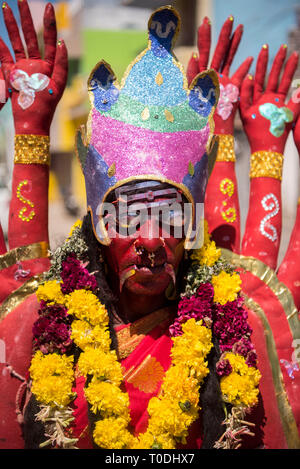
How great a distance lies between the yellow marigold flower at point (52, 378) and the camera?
2514mm

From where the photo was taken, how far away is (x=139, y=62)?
9.00ft

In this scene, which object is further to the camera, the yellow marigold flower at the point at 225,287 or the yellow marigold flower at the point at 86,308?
the yellow marigold flower at the point at 225,287

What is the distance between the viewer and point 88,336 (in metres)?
2.62

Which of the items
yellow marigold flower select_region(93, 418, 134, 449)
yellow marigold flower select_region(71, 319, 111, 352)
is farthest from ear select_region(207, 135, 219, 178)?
yellow marigold flower select_region(93, 418, 134, 449)

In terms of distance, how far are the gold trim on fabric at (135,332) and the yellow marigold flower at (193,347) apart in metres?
0.25

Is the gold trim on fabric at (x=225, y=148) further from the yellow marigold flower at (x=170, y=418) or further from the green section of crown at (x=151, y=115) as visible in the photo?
the yellow marigold flower at (x=170, y=418)

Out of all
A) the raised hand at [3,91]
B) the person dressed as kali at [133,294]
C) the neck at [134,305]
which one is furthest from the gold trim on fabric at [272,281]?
the raised hand at [3,91]

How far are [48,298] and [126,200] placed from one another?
0.70m

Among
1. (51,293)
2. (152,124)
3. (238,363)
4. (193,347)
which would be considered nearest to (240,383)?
(238,363)

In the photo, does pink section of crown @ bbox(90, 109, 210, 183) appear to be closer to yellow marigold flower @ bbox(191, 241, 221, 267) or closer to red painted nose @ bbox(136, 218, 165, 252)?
red painted nose @ bbox(136, 218, 165, 252)

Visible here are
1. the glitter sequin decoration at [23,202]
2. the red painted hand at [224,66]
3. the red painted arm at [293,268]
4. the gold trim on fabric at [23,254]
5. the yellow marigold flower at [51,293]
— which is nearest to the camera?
the yellow marigold flower at [51,293]

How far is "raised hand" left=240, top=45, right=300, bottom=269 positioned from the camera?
11.0 ft
